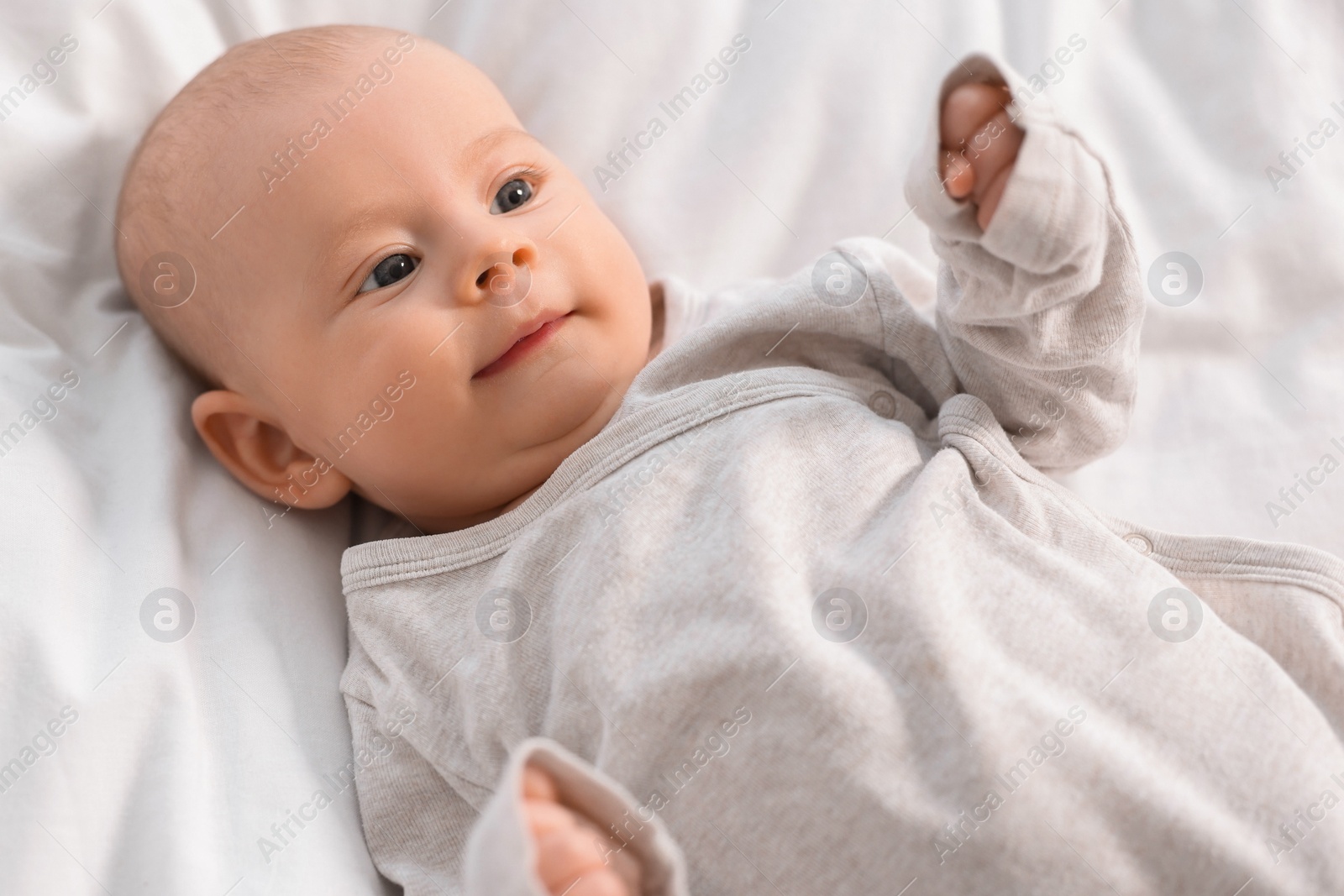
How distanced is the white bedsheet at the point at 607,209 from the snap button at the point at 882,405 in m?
0.35

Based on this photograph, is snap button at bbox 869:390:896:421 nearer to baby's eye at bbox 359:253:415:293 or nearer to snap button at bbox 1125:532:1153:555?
snap button at bbox 1125:532:1153:555

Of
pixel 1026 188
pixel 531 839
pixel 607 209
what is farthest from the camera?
pixel 607 209

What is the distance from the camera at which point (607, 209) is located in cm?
167

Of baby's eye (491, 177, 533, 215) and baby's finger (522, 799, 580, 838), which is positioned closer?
baby's finger (522, 799, 580, 838)

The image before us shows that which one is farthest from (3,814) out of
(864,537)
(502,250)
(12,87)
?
(12,87)

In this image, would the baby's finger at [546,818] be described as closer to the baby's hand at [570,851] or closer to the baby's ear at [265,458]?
the baby's hand at [570,851]

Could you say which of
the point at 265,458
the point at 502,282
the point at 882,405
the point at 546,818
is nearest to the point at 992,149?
the point at 882,405

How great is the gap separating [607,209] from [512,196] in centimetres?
36

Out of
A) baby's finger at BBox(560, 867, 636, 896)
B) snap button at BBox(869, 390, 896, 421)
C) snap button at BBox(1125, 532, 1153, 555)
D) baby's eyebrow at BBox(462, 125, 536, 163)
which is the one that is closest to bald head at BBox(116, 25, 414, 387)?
baby's eyebrow at BBox(462, 125, 536, 163)

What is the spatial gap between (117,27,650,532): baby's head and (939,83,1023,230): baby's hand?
1.59 feet

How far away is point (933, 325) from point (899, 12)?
66cm

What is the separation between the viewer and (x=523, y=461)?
1.30 meters

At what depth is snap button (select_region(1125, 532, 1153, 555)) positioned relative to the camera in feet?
4.00

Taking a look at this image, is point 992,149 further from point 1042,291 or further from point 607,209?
point 607,209
